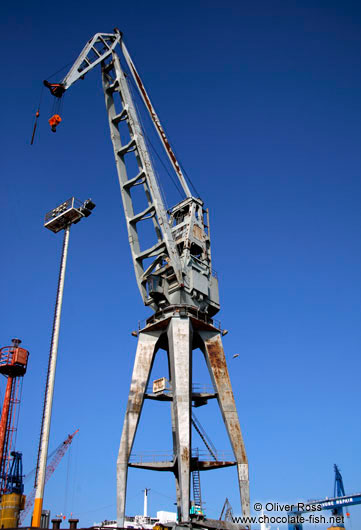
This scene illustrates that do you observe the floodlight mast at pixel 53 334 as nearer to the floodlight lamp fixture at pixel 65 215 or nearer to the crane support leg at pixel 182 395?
the floodlight lamp fixture at pixel 65 215

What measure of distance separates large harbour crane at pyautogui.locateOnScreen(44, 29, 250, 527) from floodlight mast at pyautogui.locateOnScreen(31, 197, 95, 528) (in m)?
10.5

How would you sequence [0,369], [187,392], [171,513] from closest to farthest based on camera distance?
[187,392] → [0,369] → [171,513]

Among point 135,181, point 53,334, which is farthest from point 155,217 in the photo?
point 53,334

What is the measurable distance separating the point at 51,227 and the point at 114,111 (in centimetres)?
1877

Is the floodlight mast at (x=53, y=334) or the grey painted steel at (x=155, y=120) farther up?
the grey painted steel at (x=155, y=120)

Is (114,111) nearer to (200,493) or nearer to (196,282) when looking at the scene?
(196,282)

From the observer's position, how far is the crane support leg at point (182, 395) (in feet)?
98.3

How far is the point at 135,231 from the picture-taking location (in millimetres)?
39531

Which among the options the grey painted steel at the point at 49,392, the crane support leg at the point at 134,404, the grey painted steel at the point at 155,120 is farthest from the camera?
the grey painted steel at the point at 155,120

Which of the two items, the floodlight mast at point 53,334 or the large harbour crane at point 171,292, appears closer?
the floodlight mast at point 53,334

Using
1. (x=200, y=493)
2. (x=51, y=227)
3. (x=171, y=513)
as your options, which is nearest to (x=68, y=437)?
(x=171, y=513)

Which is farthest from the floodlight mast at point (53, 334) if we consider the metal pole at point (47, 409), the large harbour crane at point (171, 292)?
the large harbour crane at point (171, 292)

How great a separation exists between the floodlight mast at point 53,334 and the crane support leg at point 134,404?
11.9 m

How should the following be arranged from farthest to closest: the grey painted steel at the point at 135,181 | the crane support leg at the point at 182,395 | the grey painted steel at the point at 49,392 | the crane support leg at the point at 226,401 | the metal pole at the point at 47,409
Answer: the grey painted steel at the point at 135,181 < the crane support leg at the point at 226,401 < the crane support leg at the point at 182,395 < the grey painted steel at the point at 49,392 < the metal pole at the point at 47,409
